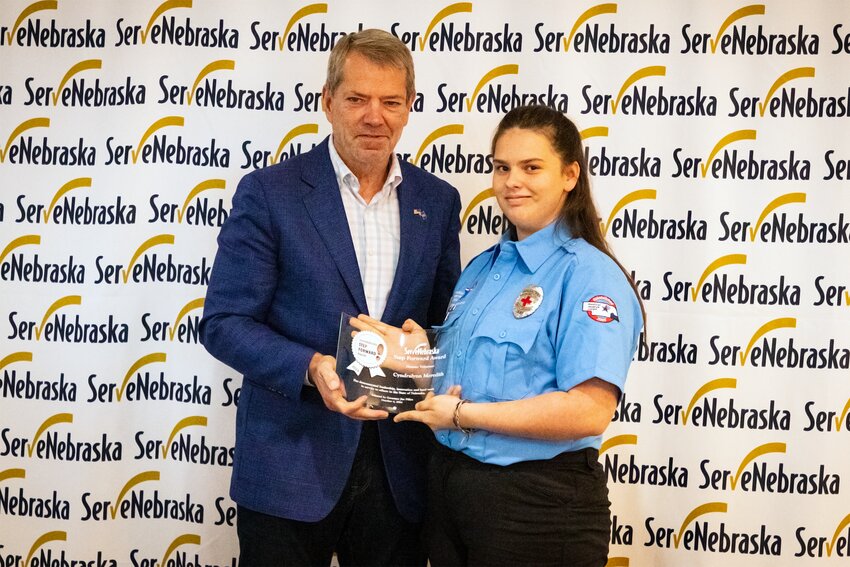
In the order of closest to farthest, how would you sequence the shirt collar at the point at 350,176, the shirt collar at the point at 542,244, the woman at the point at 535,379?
1. the woman at the point at 535,379
2. the shirt collar at the point at 542,244
3. the shirt collar at the point at 350,176

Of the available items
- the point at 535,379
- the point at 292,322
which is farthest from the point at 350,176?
the point at 535,379

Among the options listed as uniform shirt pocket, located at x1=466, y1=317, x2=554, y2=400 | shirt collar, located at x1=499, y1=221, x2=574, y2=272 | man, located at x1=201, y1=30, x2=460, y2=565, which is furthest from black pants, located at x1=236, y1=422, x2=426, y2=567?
shirt collar, located at x1=499, y1=221, x2=574, y2=272

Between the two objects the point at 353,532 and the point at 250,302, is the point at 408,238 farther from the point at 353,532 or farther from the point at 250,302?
the point at 353,532

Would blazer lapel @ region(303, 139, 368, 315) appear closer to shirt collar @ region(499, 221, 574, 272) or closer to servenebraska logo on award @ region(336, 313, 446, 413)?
servenebraska logo on award @ region(336, 313, 446, 413)

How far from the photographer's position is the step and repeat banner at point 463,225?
296cm

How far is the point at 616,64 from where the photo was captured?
3.00 meters

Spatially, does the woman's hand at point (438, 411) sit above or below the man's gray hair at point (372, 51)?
below

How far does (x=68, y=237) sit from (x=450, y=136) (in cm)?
157

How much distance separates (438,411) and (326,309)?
49 centimetres

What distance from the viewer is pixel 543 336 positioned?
1.98 m

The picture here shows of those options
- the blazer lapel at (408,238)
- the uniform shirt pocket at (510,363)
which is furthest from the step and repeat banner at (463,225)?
the uniform shirt pocket at (510,363)

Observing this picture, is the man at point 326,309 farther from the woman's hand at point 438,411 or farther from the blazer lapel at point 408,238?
the woman's hand at point 438,411

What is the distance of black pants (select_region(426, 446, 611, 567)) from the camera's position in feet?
6.32

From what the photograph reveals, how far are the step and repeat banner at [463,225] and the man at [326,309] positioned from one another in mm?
727
